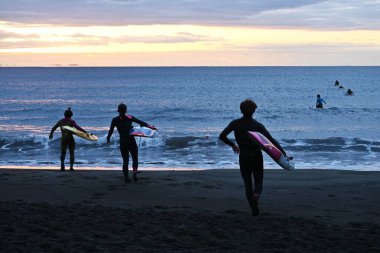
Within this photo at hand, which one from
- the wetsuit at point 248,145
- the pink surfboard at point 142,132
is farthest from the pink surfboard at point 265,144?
the pink surfboard at point 142,132

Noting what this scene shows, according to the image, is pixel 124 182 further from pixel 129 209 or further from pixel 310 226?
pixel 310 226

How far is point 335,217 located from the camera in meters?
8.50

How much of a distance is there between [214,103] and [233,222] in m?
47.5

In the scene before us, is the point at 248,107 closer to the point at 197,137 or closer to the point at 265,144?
the point at 265,144

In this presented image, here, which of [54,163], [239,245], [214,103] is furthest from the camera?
[214,103]

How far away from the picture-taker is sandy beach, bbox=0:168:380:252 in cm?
627

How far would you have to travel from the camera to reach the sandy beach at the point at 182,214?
6.27 m

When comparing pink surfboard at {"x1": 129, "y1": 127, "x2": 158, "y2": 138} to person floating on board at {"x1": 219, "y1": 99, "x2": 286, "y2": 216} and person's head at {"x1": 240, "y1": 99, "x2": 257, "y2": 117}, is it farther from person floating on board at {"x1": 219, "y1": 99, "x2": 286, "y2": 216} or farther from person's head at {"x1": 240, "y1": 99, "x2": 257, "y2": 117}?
person's head at {"x1": 240, "y1": 99, "x2": 257, "y2": 117}

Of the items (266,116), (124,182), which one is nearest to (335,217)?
(124,182)

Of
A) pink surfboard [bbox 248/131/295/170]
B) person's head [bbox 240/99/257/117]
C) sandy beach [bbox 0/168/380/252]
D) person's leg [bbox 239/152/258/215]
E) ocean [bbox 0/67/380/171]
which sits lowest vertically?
ocean [bbox 0/67/380/171]

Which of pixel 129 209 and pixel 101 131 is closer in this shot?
pixel 129 209

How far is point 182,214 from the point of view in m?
8.12

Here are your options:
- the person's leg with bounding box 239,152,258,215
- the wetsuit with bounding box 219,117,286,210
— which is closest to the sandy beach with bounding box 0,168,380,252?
the person's leg with bounding box 239,152,258,215

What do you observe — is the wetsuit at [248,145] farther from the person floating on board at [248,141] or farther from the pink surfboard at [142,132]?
the pink surfboard at [142,132]
